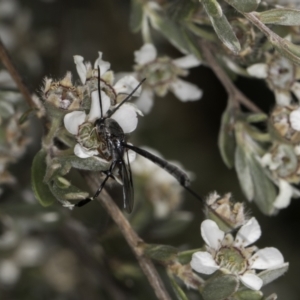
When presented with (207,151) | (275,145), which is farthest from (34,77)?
(275,145)

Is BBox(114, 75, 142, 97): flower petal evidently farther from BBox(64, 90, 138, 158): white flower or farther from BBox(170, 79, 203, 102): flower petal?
BBox(170, 79, 203, 102): flower petal

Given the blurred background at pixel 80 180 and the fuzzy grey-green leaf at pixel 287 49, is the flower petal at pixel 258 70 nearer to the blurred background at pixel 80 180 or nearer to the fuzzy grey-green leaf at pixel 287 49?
the fuzzy grey-green leaf at pixel 287 49

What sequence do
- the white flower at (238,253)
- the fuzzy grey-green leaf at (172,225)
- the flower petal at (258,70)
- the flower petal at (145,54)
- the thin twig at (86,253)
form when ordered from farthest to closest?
the fuzzy grey-green leaf at (172,225)
the thin twig at (86,253)
the flower petal at (145,54)
the flower petal at (258,70)
the white flower at (238,253)

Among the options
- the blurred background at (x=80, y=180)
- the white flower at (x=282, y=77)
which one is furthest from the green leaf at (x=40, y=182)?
the white flower at (x=282, y=77)

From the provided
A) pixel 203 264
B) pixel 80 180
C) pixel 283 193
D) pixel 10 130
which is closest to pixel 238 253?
pixel 203 264

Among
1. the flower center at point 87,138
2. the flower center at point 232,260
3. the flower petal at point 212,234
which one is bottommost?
the flower center at point 232,260

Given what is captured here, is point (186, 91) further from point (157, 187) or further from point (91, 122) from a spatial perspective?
point (91, 122)
